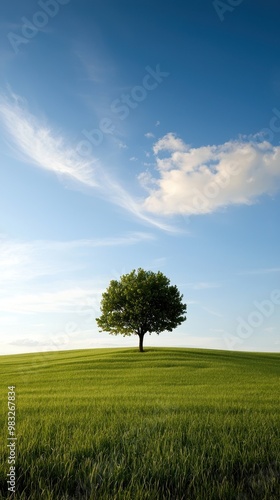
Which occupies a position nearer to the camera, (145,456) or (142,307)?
(145,456)

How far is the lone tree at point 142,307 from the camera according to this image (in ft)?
177

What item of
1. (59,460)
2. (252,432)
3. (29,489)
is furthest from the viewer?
(252,432)

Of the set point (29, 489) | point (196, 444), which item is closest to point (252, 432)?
point (196, 444)

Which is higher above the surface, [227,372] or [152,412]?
[152,412]

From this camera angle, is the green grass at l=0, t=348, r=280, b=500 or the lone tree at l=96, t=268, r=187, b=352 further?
the lone tree at l=96, t=268, r=187, b=352

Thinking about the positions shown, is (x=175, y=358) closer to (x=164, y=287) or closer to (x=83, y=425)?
(x=164, y=287)

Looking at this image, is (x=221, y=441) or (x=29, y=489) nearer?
(x=29, y=489)

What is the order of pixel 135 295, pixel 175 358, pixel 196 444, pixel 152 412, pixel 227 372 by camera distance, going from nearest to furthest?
pixel 196 444
pixel 152 412
pixel 227 372
pixel 175 358
pixel 135 295

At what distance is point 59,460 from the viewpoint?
260 inches

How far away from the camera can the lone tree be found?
53.9 metres

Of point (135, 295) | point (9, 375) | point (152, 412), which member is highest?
point (135, 295)

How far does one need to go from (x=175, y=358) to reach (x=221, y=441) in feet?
126

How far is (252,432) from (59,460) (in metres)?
4.72

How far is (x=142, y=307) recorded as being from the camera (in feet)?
175
